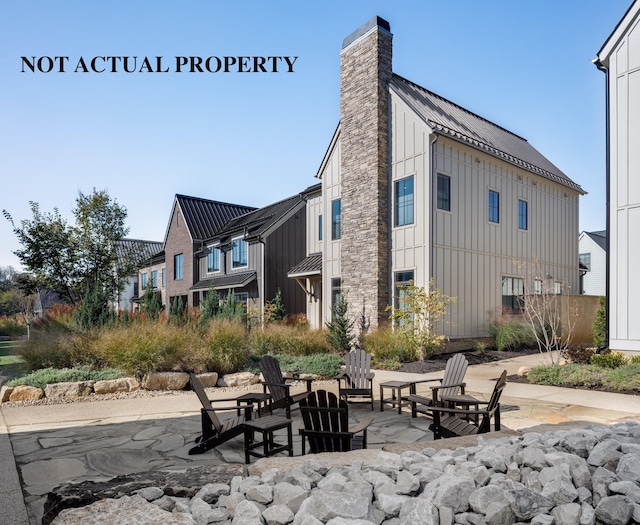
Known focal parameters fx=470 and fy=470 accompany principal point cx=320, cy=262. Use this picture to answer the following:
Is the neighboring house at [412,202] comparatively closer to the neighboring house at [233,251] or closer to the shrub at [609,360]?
the neighboring house at [233,251]

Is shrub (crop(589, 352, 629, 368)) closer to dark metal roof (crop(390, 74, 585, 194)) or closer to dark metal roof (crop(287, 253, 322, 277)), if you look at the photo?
dark metal roof (crop(390, 74, 585, 194))

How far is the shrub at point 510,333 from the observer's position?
14.7m

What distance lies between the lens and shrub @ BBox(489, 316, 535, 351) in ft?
48.2

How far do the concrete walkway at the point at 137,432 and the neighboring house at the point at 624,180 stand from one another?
304cm

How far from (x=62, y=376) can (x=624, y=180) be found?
1232 centimetres

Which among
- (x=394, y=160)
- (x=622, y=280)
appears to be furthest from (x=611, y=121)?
(x=394, y=160)

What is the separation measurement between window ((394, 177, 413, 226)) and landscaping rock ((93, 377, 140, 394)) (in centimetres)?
919

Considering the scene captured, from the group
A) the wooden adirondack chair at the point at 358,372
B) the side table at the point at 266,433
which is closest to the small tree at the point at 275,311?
the wooden adirondack chair at the point at 358,372

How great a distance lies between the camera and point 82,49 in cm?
855

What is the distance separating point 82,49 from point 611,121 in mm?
11249

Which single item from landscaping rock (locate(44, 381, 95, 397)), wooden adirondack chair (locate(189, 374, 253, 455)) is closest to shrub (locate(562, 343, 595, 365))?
wooden adirondack chair (locate(189, 374, 253, 455))

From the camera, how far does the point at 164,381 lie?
8953mm

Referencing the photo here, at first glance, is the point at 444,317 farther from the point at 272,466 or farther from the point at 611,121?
the point at 272,466

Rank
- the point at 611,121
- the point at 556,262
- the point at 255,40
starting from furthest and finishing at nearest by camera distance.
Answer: the point at 556,262, the point at 611,121, the point at 255,40
